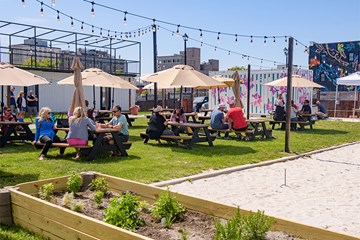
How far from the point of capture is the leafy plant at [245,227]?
3428 mm

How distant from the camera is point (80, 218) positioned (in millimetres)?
Answer: 3750

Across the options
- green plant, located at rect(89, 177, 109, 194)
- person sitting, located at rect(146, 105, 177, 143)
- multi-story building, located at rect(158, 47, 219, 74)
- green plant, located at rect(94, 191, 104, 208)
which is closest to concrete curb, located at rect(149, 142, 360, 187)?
green plant, located at rect(89, 177, 109, 194)

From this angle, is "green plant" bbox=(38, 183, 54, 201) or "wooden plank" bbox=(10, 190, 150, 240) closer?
"wooden plank" bbox=(10, 190, 150, 240)

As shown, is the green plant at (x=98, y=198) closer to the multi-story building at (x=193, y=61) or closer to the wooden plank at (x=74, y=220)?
the wooden plank at (x=74, y=220)

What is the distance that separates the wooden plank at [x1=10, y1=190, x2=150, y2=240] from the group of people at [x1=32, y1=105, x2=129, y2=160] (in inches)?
161

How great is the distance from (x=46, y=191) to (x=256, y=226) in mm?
2626

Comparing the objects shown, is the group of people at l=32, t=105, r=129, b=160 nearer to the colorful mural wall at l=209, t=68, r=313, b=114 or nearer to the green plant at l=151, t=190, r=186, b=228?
the green plant at l=151, t=190, r=186, b=228

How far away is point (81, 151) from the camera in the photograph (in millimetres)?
8977

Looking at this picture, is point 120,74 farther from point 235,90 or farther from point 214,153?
point 214,153

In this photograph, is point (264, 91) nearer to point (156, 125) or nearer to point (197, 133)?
point (197, 133)

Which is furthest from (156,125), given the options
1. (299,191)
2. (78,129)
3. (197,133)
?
(299,191)

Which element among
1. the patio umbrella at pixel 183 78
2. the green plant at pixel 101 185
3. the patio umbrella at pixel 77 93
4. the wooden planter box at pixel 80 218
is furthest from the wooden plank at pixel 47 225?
the patio umbrella at pixel 77 93

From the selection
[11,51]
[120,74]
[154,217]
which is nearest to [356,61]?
[120,74]

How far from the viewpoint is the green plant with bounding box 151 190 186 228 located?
4377mm
